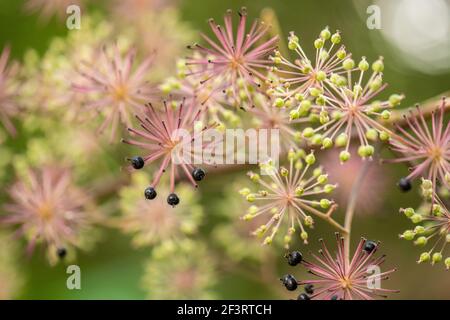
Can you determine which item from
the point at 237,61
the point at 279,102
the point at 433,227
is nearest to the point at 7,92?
the point at 237,61

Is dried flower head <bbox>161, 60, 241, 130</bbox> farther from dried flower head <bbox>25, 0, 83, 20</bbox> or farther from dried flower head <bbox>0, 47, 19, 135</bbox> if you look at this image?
dried flower head <bbox>25, 0, 83, 20</bbox>

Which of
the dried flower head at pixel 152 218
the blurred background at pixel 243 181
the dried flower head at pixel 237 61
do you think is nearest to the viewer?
the dried flower head at pixel 237 61

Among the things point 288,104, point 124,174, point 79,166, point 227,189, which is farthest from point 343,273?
point 79,166

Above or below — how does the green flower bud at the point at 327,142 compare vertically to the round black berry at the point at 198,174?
above

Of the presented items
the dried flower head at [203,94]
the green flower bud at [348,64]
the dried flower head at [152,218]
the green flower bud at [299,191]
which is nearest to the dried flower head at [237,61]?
the dried flower head at [203,94]

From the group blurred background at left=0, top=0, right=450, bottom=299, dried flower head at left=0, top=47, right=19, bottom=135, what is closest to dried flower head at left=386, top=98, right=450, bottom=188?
blurred background at left=0, top=0, right=450, bottom=299

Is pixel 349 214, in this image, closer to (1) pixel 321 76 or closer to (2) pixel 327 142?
(2) pixel 327 142

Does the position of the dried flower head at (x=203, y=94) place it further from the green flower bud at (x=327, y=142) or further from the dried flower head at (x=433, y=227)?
the dried flower head at (x=433, y=227)
